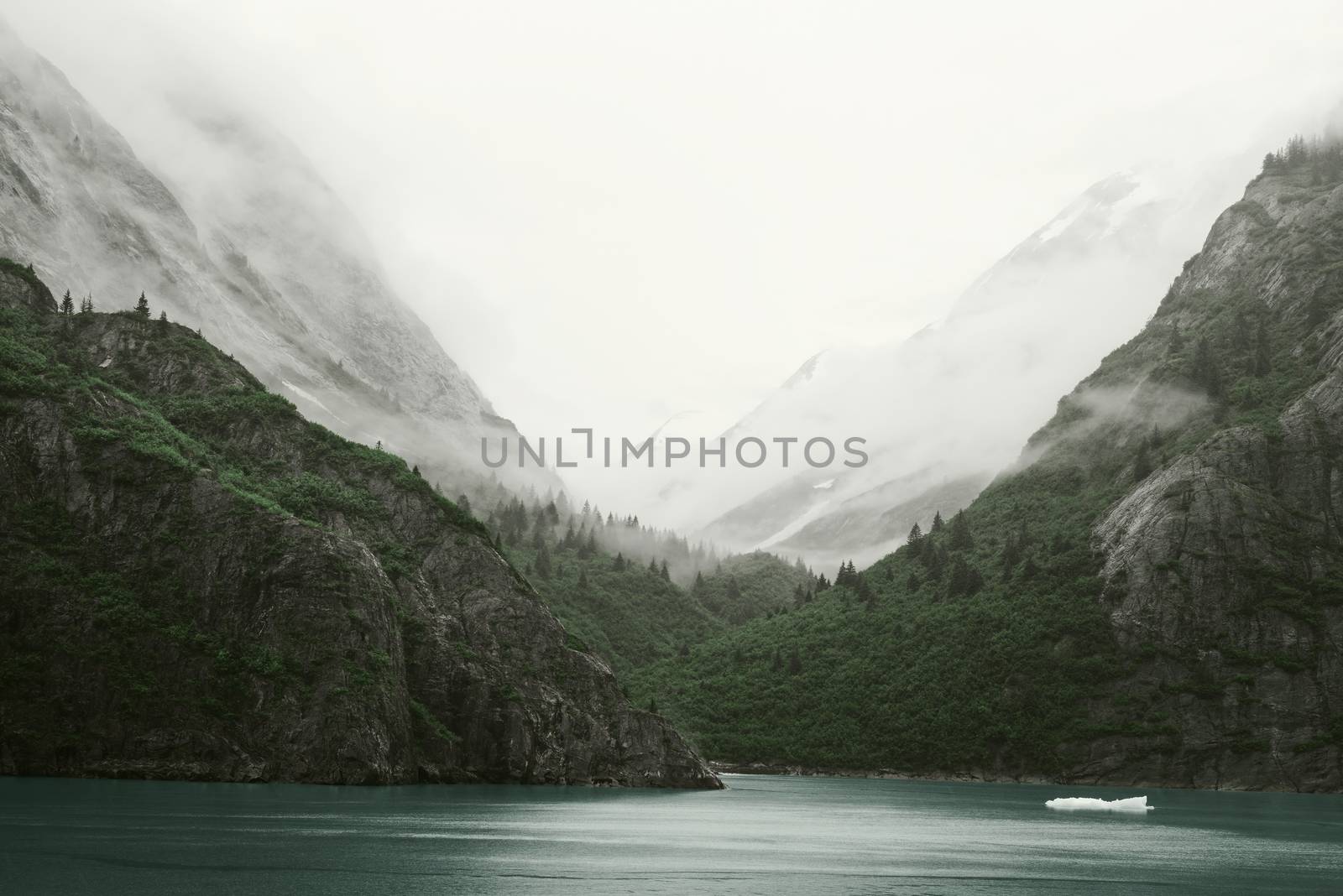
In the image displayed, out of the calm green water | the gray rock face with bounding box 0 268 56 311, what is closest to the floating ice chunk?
the calm green water

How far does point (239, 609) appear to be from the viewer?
118188mm

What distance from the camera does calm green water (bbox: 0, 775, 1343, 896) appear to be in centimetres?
5747

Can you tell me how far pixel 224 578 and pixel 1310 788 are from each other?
500 feet

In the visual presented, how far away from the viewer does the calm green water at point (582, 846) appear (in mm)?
57469

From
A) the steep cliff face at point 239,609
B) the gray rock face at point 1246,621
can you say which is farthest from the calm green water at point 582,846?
the gray rock face at point 1246,621

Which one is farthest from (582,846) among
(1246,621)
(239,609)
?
(1246,621)

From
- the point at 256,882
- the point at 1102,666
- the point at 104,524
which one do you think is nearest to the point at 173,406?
the point at 104,524

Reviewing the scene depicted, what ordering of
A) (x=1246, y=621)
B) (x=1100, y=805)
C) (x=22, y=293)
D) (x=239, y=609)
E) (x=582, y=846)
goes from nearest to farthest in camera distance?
1. (x=582, y=846)
2. (x=239, y=609)
3. (x=1100, y=805)
4. (x=22, y=293)
5. (x=1246, y=621)

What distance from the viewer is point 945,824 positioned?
347 feet

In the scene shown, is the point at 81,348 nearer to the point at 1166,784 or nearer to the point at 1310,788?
the point at 1166,784

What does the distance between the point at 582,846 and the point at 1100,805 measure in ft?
290

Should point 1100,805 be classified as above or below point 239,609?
below

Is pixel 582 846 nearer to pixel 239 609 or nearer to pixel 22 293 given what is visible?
pixel 239 609

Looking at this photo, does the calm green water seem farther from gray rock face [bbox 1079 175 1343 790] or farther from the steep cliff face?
gray rock face [bbox 1079 175 1343 790]
